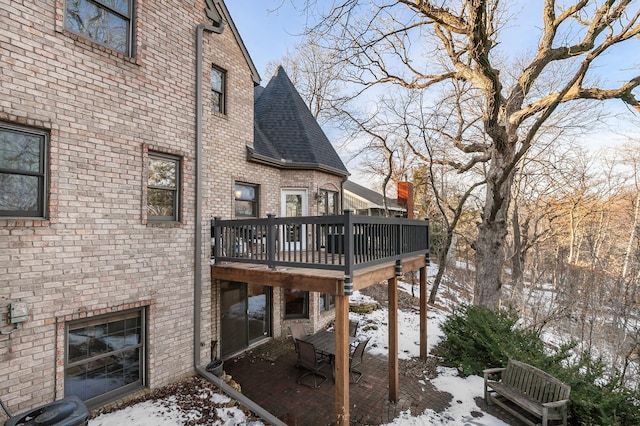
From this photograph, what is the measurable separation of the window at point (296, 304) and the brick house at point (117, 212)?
2.57 meters

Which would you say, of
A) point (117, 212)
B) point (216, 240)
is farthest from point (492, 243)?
point (117, 212)

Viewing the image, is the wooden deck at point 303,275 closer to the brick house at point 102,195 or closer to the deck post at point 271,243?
the deck post at point 271,243

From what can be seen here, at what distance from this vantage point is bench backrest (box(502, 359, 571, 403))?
17.0ft

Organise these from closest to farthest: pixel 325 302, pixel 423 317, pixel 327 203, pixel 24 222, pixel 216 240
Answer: pixel 24 222, pixel 216 240, pixel 423 317, pixel 327 203, pixel 325 302

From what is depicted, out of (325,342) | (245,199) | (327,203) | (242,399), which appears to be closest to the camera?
(242,399)

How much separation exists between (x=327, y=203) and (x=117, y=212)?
6.92 metres

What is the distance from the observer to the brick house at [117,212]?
13.2 feet

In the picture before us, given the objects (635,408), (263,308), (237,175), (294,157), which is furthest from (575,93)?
(263,308)

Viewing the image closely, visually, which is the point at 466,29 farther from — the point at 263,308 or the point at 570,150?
the point at 570,150

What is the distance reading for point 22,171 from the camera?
13.4 feet

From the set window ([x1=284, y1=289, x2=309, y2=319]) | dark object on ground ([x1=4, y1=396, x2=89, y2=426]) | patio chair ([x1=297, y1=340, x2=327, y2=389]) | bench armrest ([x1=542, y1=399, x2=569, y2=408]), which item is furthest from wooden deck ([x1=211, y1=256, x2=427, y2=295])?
window ([x1=284, y1=289, x2=309, y2=319])

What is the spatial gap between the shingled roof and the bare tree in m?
2.18

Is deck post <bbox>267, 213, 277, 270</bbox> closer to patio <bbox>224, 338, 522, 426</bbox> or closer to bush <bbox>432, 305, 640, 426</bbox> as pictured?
patio <bbox>224, 338, 522, 426</bbox>

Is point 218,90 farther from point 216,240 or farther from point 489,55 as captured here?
point 489,55
